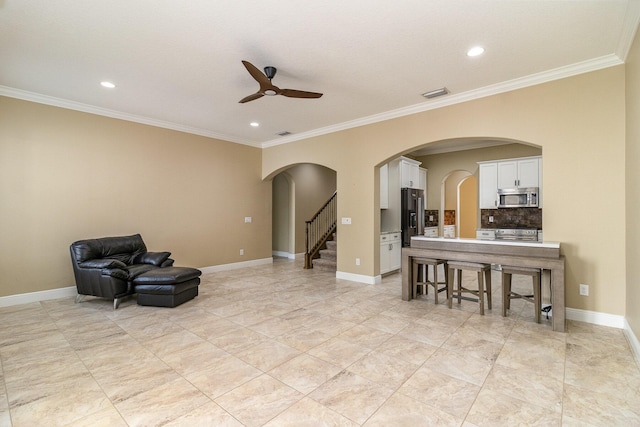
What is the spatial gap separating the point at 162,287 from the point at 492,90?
540 centimetres

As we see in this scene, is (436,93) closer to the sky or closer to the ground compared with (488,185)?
closer to the sky

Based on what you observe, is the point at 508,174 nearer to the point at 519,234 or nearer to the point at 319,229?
the point at 519,234

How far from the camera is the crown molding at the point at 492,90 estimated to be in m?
3.42

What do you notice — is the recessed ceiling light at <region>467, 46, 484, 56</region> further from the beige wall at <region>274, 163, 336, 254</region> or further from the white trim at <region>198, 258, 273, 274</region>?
the white trim at <region>198, 258, 273, 274</region>

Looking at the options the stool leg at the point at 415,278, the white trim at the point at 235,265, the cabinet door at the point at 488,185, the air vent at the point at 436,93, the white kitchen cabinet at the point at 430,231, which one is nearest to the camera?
the air vent at the point at 436,93

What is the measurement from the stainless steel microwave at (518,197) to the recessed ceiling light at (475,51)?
449 centimetres

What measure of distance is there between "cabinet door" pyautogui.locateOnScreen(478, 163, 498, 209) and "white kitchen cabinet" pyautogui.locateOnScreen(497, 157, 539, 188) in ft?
0.35

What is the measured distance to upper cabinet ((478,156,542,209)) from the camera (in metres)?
6.48

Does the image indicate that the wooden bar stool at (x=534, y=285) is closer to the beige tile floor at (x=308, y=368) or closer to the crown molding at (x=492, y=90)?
the beige tile floor at (x=308, y=368)

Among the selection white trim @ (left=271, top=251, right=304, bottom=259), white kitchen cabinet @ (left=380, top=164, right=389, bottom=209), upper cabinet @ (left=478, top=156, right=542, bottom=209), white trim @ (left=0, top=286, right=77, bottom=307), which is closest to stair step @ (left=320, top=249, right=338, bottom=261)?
white trim @ (left=271, top=251, right=304, bottom=259)

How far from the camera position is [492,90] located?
410 centimetres

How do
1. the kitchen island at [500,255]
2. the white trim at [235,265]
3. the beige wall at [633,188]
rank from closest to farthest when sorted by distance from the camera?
1. the beige wall at [633,188]
2. the kitchen island at [500,255]
3. the white trim at [235,265]

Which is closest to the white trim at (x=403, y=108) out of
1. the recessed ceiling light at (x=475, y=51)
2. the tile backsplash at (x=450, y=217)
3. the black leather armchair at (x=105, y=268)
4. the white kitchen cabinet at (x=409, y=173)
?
the recessed ceiling light at (x=475, y=51)

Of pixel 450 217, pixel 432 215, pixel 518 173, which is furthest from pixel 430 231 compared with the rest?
pixel 518 173
